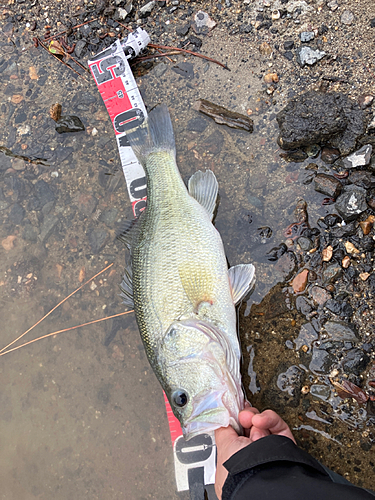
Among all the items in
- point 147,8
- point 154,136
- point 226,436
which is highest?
point 147,8

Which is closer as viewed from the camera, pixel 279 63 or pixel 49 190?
pixel 279 63

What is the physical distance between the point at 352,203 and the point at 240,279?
3.67ft

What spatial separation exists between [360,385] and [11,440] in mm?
3204

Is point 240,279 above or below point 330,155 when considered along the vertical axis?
below

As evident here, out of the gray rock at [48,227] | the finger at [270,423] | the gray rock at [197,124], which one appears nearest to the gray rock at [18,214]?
the gray rock at [48,227]

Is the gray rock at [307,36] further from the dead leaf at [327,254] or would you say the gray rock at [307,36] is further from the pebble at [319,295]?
the pebble at [319,295]

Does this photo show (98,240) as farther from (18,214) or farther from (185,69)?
(185,69)

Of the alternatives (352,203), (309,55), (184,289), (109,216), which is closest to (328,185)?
(352,203)

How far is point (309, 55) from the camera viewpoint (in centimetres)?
295

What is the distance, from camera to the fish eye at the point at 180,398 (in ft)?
7.09

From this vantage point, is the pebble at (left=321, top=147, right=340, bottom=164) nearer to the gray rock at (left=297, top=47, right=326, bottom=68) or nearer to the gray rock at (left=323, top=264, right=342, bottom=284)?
the gray rock at (left=297, top=47, right=326, bottom=68)

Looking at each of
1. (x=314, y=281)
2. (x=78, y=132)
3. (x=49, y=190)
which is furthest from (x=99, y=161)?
(x=314, y=281)

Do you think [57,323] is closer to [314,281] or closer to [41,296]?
[41,296]

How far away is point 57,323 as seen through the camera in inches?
127
